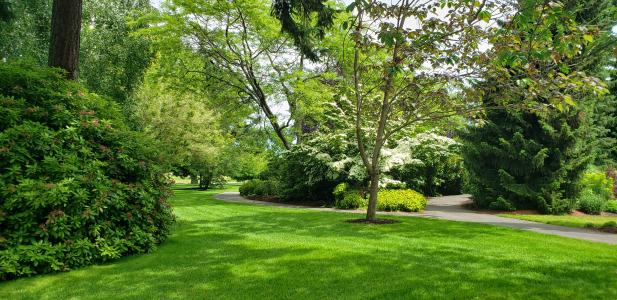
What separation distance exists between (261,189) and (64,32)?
14255 mm

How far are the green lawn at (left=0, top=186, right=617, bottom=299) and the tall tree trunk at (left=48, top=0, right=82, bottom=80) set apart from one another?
4.07 metres

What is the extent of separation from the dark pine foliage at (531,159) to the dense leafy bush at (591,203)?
2.11ft

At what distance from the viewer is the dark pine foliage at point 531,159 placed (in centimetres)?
1503

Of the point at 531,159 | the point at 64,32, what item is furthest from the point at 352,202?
the point at 64,32

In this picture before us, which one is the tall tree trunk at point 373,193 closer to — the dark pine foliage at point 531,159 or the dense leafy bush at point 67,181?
the dense leafy bush at point 67,181

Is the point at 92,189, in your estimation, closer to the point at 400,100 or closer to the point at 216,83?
the point at 400,100

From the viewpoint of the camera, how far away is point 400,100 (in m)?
10.4

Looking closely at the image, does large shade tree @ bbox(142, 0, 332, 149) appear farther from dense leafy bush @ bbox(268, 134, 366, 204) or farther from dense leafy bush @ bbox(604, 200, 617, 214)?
dense leafy bush @ bbox(604, 200, 617, 214)

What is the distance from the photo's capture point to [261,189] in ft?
71.4

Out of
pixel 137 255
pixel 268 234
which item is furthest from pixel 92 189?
pixel 268 234

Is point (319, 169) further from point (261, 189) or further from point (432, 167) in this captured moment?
point (432, 167)

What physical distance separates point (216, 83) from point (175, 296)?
1735 centimetres

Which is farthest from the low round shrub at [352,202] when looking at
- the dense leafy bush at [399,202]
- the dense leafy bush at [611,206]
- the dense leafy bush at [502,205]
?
the dense leafy bush at [611,206]

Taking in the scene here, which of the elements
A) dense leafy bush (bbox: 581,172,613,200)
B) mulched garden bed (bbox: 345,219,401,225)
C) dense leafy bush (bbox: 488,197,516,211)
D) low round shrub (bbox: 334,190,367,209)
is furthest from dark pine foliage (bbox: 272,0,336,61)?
dense leafy bush (bbox: 581,172,613,200)
